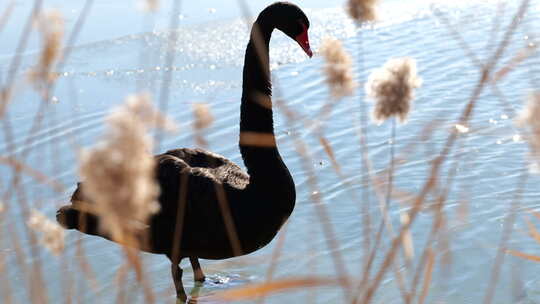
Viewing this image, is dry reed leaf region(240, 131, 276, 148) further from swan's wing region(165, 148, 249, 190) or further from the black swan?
swan's wing region(165, 148, 249, 190)

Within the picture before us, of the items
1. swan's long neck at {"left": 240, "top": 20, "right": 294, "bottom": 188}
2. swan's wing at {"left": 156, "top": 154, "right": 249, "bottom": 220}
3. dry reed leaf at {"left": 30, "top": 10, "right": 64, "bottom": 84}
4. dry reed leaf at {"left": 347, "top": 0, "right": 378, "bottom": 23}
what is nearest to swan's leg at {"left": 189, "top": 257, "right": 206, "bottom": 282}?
swan's wing at {"left": 156, "top": 154, "right": 249, "bottom": 220}

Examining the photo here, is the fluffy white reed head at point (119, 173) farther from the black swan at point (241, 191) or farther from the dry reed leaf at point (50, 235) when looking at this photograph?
the black swan at point (241, 191)

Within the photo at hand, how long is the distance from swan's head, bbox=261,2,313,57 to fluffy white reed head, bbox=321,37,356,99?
4.67 ft

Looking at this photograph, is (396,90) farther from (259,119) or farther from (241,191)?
(259,119)

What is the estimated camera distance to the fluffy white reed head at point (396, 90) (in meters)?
1.11

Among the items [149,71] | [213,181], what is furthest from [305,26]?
[149,71]

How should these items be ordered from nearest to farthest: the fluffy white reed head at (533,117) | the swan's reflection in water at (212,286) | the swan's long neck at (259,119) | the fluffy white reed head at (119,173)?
the fluffy white reed head at (119,173), the fluffy white reed head at (533,117), the swan's long neck at (259,119), the swan's reflection in water at (212,286)

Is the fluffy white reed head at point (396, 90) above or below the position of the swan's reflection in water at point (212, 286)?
above

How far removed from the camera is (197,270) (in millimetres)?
3002

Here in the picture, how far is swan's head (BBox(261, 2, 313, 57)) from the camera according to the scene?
8.96 feet

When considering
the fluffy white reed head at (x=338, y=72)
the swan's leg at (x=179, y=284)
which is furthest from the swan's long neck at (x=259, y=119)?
the fluffy white reed head at (x=338, y=72)

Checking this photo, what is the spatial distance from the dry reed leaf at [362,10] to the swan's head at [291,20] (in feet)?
4.82

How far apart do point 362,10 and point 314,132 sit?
363 mm

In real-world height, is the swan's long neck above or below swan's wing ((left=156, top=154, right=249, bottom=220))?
above
